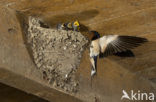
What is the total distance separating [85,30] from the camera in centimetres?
202

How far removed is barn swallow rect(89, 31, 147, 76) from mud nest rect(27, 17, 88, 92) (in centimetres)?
10

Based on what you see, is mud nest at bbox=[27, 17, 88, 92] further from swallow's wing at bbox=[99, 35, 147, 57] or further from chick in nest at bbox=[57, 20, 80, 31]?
swallow's wing at bbox=[99, 35, 147, 57]

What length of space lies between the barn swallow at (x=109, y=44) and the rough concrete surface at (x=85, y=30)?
3 centimetres

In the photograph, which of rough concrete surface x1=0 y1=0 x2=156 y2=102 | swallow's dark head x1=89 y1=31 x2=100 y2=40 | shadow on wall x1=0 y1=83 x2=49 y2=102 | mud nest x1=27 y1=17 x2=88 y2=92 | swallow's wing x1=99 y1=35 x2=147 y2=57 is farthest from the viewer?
shadow on wall x1=0 y1=83 x2=49 y2=102

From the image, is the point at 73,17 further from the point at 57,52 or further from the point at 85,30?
the point at 57,52

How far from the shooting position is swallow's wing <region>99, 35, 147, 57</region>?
72.8 inches

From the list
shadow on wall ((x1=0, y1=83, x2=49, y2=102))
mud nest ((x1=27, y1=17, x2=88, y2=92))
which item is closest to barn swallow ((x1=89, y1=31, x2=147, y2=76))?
mud nest ((x1=27, y1=17, x2=88, y2=92))

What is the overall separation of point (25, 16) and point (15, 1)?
13 centimetres

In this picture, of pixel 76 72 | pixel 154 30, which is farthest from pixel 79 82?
pixel 154 30

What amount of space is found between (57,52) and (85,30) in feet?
0.74

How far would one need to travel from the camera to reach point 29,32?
184 centimetres

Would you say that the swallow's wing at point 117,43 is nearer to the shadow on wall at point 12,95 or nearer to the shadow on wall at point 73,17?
the shadow on wall at point 73,17

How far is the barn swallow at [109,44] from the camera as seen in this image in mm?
1859

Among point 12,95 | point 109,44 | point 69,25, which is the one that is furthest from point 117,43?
point 12,95
